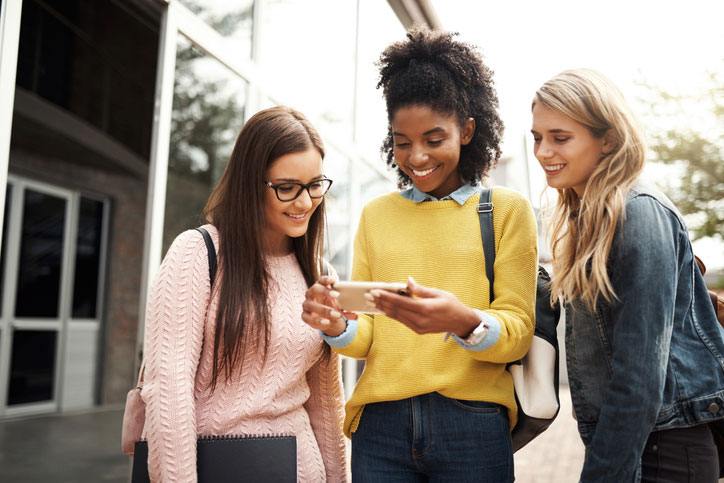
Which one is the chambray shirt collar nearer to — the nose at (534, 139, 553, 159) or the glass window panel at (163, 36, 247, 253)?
the nose at (534, 139, 553, 159)

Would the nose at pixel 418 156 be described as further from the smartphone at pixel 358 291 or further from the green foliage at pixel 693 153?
the green foliage at pixel 693 153

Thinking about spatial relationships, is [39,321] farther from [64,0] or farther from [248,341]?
[248,341]

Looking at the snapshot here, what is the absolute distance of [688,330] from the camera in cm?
145

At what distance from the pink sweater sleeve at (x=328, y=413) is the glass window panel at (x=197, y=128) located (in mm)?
1473

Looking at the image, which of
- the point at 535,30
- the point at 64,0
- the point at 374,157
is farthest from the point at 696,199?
the point at 64,0

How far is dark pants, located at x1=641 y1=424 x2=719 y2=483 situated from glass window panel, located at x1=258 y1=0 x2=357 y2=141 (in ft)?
12.4

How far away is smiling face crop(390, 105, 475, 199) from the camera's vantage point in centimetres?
182

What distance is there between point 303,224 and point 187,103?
9.64 ft

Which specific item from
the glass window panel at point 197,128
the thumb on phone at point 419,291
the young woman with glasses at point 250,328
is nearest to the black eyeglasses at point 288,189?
the young woman with glasses at point 250,328

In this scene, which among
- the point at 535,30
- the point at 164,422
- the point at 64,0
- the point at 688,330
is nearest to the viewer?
the point at 688,330

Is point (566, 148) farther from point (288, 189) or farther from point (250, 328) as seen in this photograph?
point (250, 328)

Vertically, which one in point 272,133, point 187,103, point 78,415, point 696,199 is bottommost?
A: point 78,415

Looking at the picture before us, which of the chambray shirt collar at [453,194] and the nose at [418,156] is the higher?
the nose at [418,156]

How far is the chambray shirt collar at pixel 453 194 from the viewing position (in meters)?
1.84
